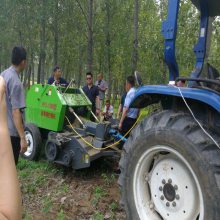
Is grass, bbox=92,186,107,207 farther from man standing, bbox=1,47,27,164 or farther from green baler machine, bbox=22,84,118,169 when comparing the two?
man standing, bbox=1,47,27,164

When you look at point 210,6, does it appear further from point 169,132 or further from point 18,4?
point 18,4

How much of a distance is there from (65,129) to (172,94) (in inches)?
146

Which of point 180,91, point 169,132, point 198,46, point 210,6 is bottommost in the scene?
point 169,132

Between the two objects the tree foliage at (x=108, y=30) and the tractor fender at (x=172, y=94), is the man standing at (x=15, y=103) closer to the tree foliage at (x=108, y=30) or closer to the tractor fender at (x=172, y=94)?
the tractor fender at (x=172, y=94)

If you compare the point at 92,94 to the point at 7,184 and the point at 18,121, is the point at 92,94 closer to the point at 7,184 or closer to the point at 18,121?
the point at 18,121

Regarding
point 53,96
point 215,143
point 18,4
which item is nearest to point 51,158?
point 53,96

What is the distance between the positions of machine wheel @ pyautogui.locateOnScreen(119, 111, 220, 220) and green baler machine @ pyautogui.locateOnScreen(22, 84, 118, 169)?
2192 mm

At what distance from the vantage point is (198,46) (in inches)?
163

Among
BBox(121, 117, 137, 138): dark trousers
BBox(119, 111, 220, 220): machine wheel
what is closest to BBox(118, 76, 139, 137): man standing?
BBox(121, 117, 137, 138): dark trousers

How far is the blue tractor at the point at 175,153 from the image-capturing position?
2.92 meters

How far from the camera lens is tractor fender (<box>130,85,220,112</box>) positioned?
120 inches

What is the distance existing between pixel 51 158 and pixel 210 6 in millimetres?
3466

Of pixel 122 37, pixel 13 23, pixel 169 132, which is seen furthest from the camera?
pixel 13 23

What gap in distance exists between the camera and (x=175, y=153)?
10.4ft
